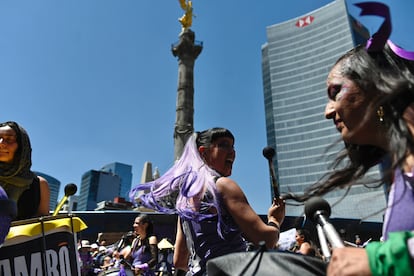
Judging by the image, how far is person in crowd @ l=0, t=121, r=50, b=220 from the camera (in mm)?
2371

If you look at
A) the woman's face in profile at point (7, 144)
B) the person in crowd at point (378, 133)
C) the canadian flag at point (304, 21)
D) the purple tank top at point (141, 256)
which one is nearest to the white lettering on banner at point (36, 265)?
the woman's face in profile at point (7, 144)

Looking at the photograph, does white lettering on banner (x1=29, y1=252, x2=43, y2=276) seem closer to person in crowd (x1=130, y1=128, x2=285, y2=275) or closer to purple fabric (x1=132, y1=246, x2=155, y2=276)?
person in crowd (x1=130, y1=128, x2=285, y2=275)

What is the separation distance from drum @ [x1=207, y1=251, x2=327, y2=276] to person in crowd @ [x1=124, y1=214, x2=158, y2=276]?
474cm

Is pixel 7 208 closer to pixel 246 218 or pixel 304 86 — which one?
pixel 246 218

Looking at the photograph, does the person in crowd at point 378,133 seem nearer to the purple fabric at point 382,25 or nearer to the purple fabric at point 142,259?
the purple fabric at point 382,25

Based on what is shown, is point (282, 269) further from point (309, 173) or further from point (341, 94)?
point (309, 173)

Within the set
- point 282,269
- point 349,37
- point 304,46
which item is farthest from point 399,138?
point 304,46

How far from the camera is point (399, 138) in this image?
0.97 metres

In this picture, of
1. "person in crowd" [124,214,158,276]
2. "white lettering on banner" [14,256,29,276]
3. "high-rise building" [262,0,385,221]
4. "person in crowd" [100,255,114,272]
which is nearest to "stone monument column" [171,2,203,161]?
"person in crowd" [100,255,114,272]

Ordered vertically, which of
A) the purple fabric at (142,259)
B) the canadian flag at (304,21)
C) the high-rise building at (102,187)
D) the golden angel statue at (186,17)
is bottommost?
the high-rise building at (102,187)

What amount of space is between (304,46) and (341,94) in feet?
300

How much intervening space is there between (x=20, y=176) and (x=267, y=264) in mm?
2261

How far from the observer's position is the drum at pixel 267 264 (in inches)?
37.9

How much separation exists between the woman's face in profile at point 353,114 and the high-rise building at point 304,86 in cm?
7634
